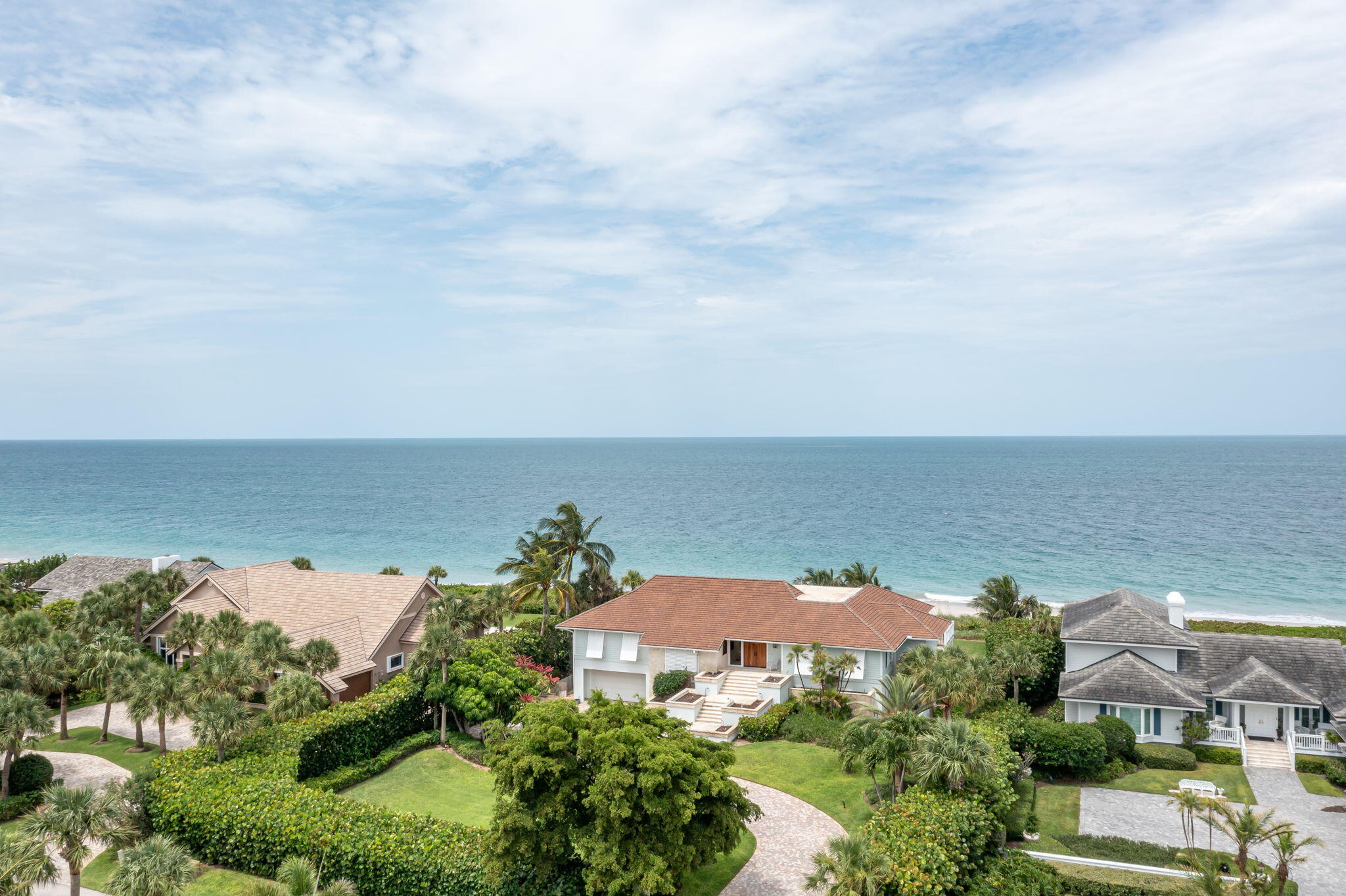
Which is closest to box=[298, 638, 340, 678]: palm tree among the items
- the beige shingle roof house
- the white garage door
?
the beige shingle roof house

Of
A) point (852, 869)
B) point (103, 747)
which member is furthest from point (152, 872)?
point (103, 747)

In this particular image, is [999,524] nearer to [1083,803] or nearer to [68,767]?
[1083,803]

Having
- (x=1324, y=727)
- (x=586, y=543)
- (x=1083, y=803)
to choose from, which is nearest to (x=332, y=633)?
(x=586, y=543)

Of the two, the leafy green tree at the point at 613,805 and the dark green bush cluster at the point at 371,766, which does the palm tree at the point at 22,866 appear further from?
the leafy green tree at the point at 613,805

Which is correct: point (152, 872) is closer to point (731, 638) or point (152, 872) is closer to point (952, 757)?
point (952, 757)

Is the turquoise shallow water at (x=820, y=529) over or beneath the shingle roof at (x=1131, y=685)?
beneath

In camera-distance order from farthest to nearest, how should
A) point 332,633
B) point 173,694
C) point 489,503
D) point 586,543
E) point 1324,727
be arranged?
point 489,503 < point 586,543 < point 332,633 < point 1324,727 < point 173,694

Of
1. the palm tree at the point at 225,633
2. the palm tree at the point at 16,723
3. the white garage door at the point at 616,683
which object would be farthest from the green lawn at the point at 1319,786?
the palm tree at the point at 16,723
